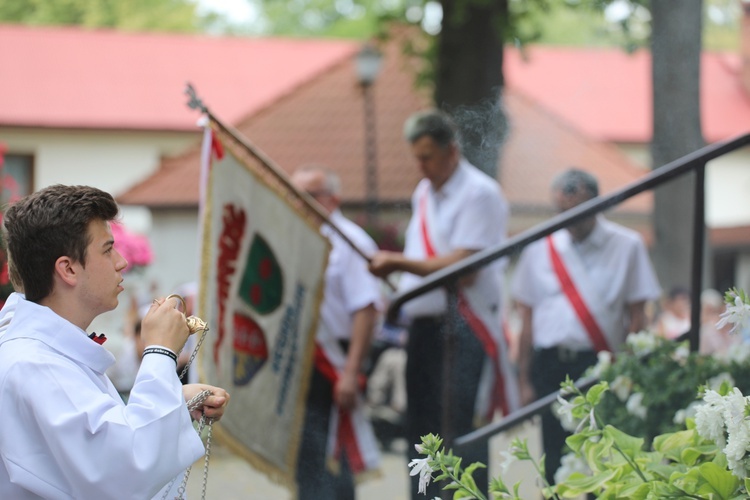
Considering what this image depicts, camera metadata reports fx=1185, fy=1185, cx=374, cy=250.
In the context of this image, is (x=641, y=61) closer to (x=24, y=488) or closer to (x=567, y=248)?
(x=567, y=248)

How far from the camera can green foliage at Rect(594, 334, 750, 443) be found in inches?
156

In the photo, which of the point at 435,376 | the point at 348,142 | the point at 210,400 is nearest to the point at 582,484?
the point at 210,400

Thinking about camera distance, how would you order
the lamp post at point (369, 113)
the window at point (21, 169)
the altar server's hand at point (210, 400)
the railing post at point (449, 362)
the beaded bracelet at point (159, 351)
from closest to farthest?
the beaded bracelet at point (159, 351) < the altar server's hand at point (210, 400) < the railing post at point (449, 362) < the lamp post at point (369, 113) < the window at point (21, 169)

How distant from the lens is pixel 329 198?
5496mm

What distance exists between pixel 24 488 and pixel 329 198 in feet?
11.3

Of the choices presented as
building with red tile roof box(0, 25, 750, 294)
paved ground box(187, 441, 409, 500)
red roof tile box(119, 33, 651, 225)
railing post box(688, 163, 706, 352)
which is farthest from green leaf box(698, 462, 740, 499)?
red roof tile box(119, 33, 651, 225)

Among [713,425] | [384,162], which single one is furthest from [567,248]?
[384,162]

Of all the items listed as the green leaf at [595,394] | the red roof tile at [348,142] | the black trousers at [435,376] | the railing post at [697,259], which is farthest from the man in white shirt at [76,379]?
the red roof tile at [348,142]

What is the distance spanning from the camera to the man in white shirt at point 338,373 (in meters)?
5.23

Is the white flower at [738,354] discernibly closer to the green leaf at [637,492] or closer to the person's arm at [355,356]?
the green leaf at [637,492]

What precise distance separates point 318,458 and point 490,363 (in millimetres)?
889

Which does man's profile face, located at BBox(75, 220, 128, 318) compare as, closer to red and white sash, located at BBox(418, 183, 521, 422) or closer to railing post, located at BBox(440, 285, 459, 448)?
railing post, located at BBox(440, 285, 459, 448)

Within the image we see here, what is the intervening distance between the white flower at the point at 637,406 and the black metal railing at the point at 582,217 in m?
0.20

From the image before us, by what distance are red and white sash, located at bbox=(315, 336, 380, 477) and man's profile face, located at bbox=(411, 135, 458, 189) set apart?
0.93m
